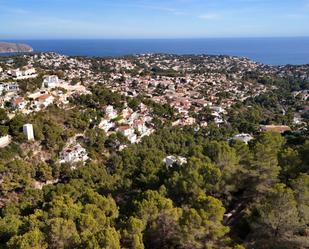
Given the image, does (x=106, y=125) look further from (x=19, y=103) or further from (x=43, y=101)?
(x=19, y=103)

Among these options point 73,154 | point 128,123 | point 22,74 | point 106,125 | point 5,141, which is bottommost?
point 73,154

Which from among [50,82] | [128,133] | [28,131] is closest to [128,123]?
[128,133]

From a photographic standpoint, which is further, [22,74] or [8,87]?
[22,74]

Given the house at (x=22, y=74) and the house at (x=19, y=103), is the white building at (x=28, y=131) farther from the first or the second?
the house at (x=22, y=74)

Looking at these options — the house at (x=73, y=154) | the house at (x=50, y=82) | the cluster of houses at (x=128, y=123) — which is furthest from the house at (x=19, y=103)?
the cluster of houses at (x=128, y=123)

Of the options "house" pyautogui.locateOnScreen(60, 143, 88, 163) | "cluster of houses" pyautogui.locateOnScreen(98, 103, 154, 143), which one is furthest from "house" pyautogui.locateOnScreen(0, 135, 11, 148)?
"cluster of houses" pyautogui.locateOnScreen(98, 103, 154, 143)

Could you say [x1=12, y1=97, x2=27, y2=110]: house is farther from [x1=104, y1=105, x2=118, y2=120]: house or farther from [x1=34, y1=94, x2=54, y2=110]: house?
[x1=104, y1=105, x2=118, y2=120]: house

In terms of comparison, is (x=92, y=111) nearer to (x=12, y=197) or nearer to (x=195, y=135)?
(x=195, y=135)
